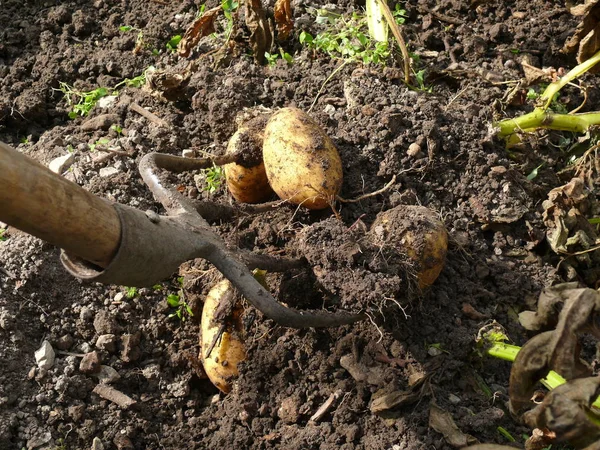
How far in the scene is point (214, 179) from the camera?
2.69 meters

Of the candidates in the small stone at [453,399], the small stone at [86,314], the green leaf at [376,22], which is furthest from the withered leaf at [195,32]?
the small stone at [453,399]

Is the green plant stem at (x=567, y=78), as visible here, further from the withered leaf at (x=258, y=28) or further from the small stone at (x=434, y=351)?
the withered leaf at (x=258, y=28)

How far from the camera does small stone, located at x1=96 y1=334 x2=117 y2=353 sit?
2336mm

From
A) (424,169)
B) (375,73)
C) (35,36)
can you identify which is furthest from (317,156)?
(35,36)

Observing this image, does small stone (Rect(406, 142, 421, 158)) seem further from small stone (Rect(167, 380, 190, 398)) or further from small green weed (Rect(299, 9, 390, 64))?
small stone (Rect(167, 380, 190, 398))

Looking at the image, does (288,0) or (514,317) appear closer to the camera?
(514,317)

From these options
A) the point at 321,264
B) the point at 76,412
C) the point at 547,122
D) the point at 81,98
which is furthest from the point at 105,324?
the point at 547,122

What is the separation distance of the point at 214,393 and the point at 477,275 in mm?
989

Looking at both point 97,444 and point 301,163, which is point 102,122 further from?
point 97,444

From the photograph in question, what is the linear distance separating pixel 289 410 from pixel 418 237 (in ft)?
2.21

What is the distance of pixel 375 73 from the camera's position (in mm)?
2764

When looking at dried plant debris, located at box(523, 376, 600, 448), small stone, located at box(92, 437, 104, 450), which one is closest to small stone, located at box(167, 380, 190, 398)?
small stone, located at box(92, 437, 104, 450)

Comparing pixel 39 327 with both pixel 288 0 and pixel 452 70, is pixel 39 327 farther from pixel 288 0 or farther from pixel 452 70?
pixel 452 70

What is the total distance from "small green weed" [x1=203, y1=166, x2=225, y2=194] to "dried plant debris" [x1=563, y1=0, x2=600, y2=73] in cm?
148
